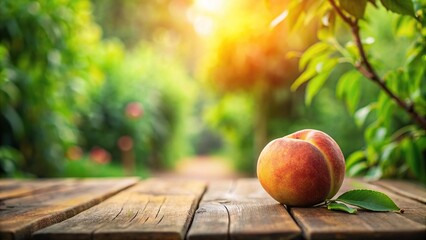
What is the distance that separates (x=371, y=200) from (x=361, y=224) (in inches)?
10.5

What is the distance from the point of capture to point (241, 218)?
119 cm

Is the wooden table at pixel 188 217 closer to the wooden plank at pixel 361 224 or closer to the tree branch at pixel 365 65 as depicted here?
the wooden plank at pixel 361 224

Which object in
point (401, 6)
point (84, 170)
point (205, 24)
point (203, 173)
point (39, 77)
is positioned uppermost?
point (205, 24)

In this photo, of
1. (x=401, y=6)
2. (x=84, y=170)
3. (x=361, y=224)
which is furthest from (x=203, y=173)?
(x=361, y=224)

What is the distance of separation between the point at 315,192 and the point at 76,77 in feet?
12.7

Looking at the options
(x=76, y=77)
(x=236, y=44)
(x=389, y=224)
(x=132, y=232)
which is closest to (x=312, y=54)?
(x=389, y=224)

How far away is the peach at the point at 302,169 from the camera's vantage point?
132cm

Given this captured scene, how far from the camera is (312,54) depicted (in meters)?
2.01

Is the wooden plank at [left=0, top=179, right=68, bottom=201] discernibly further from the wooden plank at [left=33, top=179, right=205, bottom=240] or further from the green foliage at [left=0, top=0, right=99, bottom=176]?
the green foliage at [left=0, top=0, right=99, bottom=176]

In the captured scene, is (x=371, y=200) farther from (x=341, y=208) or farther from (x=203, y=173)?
(x=203, y=173)

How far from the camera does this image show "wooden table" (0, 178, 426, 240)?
1.00 meters

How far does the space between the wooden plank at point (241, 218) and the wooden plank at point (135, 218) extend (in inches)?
1.5

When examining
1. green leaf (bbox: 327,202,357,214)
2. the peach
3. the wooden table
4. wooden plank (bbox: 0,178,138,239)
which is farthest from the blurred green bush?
green leaf (bbox: 327,202,357,214)

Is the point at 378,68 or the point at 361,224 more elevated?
the point at 378,68
